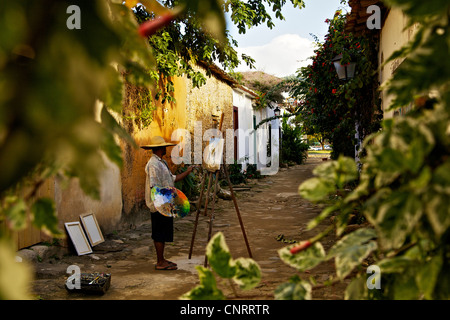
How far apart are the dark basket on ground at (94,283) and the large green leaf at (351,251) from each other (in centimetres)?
341

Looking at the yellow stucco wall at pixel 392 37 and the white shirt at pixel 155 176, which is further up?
the yellow stucco wall at pixel 392 37

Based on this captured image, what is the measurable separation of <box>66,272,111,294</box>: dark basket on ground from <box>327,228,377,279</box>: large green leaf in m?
3.41

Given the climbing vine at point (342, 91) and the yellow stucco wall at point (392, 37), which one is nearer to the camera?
the yellow stucco wall at point (392, 37)

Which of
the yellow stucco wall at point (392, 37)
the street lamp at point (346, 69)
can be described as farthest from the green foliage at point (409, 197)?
the street lamp at point (346, 69)

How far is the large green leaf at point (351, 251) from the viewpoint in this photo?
0.86 metres

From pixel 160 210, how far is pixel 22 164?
4.48 meters

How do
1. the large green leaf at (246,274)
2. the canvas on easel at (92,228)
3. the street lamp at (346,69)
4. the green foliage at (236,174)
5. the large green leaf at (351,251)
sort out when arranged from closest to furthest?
the large green leaf at (351,251)
the large green leaf at (246,274)
the canvas on easel at (92,228)
the street lamp at (346,69)
the green foliage at (236,174)

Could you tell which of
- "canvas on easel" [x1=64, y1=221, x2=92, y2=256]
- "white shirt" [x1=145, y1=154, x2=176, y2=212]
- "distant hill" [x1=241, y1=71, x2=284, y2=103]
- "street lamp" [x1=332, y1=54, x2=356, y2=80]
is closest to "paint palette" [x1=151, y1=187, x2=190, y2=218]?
"white shirt" [x1=145, y1=154, x2=176, y2=212]

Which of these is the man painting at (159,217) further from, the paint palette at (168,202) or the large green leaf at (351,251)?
the large green leaf at (351,251)

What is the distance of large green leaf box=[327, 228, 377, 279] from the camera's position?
860 millimetres

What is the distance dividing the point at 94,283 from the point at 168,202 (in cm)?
138

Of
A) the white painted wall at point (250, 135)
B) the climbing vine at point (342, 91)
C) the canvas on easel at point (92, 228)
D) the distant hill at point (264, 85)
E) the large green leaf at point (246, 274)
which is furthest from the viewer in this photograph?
the distant hill at point (264, 85)

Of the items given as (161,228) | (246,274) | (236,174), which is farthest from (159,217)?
(236,174)

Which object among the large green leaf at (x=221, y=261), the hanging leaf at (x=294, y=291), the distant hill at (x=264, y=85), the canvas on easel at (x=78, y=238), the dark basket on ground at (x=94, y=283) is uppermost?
the distant hill at (x=264, y=85)
